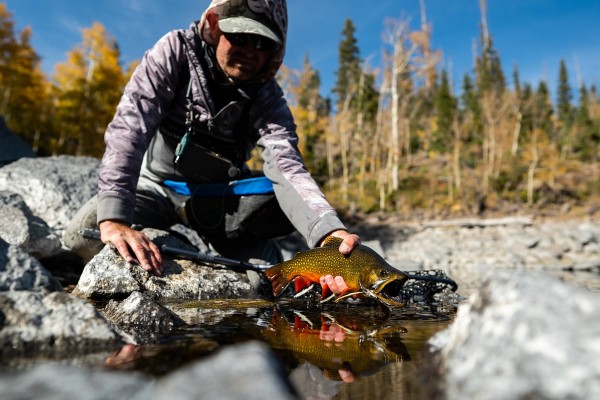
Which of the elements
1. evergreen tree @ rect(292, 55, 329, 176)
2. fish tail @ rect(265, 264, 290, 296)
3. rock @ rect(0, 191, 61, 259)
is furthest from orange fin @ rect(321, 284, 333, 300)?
evergreen tree @ rect(292, 55, 329, 176)

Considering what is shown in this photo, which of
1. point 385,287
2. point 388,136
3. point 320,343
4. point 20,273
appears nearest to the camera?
point 20,273

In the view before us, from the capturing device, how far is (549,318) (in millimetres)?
1047

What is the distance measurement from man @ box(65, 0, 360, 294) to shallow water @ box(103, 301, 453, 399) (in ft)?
1.55

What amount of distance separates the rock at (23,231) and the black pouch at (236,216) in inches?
57.1

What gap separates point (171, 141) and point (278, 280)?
1960mm

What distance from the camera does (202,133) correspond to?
400cm

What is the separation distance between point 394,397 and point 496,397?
0.37 meters

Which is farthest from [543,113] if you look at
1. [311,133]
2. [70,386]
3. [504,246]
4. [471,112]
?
[70,386]

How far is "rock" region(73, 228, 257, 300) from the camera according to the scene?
283 cm

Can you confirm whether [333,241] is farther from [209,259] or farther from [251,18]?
[251,18]

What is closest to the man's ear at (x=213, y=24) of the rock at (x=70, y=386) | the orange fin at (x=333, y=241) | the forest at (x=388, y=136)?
the orange fin at (x=333, y=241)

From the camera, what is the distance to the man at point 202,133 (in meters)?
3.25

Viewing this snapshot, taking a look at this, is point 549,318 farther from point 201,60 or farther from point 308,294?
point 201,60

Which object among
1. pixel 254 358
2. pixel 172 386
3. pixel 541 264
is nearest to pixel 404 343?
pixel 254 358
